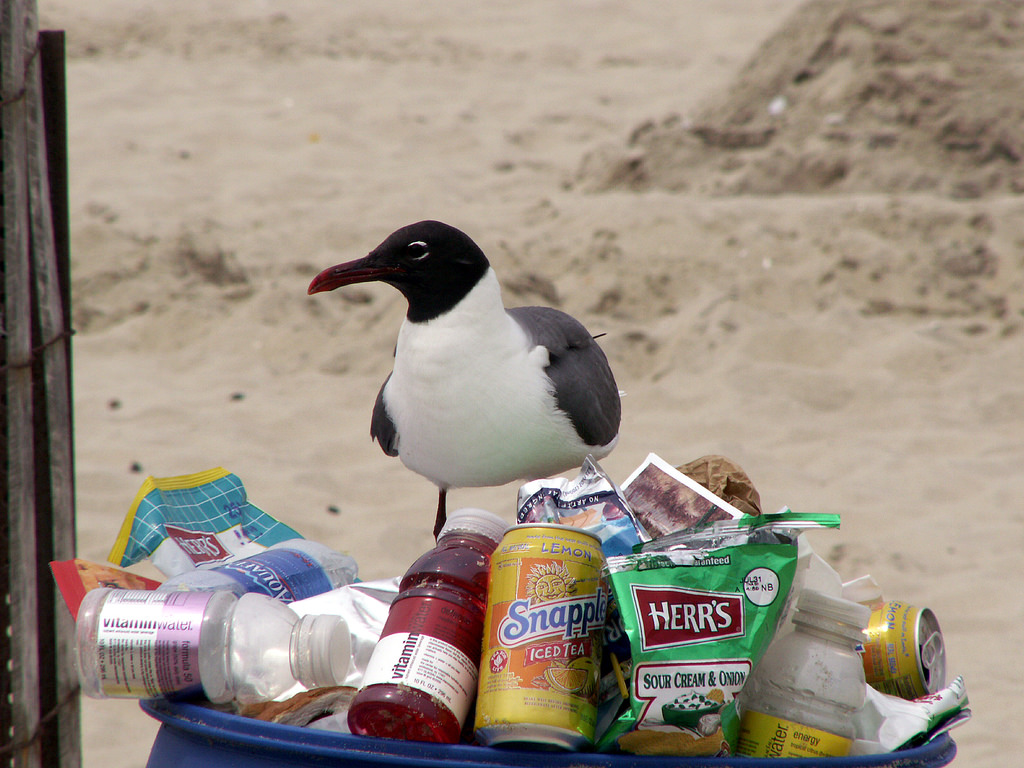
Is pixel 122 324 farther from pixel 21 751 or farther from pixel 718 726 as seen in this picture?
pixel 718 726

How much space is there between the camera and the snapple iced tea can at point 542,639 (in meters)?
1.07

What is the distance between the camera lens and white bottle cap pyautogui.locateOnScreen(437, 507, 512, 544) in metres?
1.28

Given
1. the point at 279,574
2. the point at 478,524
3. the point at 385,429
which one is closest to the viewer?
the point at 478,524

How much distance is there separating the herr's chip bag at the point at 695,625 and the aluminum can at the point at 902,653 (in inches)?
11.1

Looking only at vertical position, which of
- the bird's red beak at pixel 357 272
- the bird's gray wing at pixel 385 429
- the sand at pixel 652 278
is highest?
the bird's red beak at pixel 357 272

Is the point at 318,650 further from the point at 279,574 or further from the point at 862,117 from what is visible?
the point at 862,117

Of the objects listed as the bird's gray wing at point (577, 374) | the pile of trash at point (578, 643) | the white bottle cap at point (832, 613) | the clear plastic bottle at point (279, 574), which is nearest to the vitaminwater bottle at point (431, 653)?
the pile of trash at point (578, 643)

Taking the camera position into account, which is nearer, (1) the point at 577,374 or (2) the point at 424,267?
(2) the point at 424,267

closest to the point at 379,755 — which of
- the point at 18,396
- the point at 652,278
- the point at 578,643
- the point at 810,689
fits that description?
the point at 578,643

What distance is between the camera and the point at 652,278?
4844 millimetres

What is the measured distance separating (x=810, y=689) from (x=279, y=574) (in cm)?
68

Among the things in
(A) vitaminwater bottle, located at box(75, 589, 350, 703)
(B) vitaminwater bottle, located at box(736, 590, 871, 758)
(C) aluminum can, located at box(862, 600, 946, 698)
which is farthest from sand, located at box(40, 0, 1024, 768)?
(B) vitaminwater bottle, located at box(736, 590, 871, 758)

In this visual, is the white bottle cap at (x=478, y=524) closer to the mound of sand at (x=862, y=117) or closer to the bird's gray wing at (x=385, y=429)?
the bird's gray wing at (x=385, y=429)

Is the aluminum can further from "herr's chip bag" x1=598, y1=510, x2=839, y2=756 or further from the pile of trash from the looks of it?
"herr's chip bag" x1=598, y1=510, x2=839, y2=756
